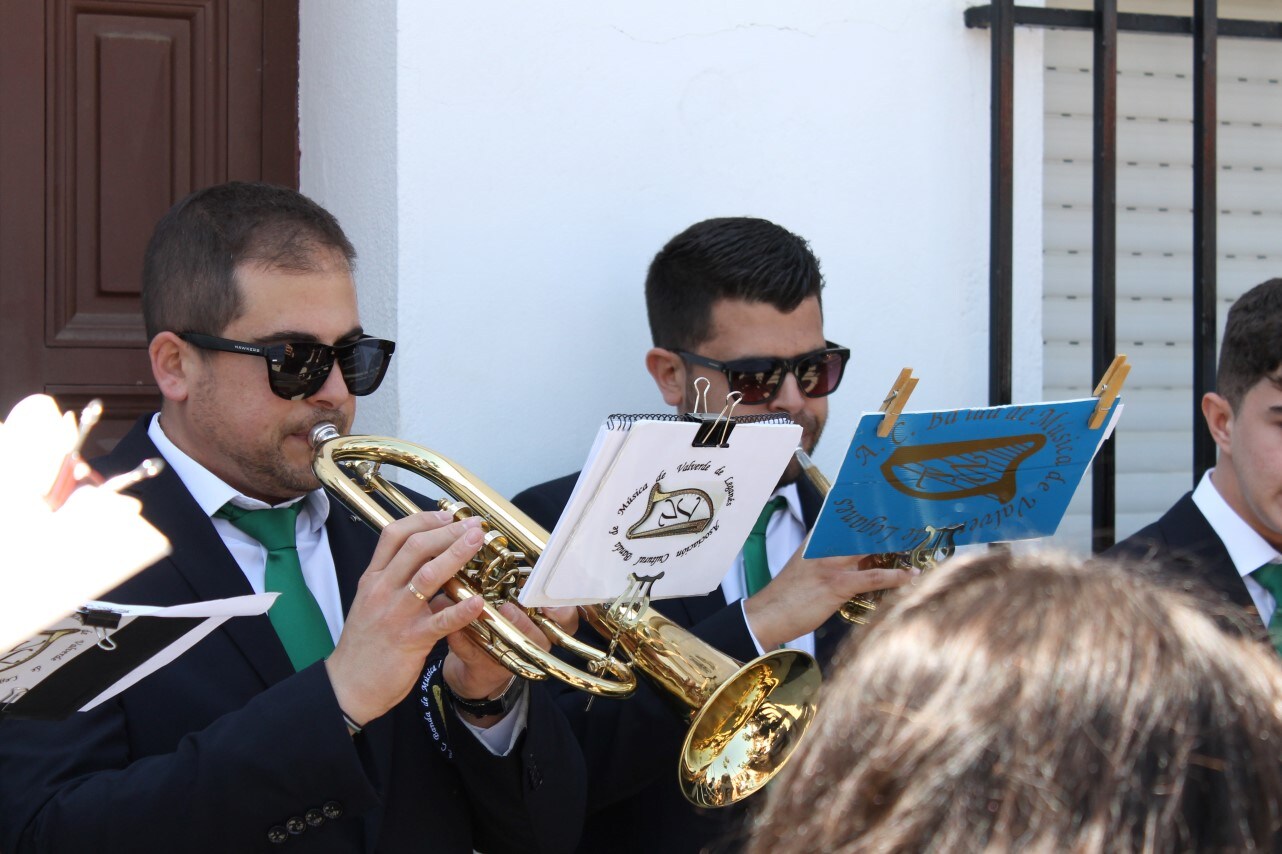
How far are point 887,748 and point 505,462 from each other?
7.50ft

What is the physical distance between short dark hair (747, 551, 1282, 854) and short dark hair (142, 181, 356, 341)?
1656mm

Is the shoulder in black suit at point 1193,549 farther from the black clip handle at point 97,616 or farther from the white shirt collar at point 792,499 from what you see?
the black clip handle at point 97,616

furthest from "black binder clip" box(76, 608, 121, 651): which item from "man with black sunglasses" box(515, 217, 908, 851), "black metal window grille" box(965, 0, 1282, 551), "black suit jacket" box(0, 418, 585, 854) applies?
"black metal window grille" box(965, 0, 1282, 551)

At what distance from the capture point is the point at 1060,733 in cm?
89

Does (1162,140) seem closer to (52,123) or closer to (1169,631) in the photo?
(52,123)

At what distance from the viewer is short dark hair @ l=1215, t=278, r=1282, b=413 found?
283 cm

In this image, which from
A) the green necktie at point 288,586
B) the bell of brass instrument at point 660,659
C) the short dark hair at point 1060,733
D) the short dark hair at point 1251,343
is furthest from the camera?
the short dark hair at point 1251,343

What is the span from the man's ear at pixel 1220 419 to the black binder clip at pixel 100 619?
84.2 inches

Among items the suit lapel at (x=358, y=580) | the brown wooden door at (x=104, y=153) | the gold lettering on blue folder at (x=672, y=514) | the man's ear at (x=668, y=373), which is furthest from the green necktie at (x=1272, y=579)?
the brown wooden door at (x=104, y=153)

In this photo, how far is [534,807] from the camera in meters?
2.22

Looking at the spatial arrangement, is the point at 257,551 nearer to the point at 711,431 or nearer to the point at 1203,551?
the point at 711,431

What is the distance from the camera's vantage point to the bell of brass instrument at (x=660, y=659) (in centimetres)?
212

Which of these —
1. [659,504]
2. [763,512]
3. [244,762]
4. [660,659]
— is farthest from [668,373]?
[244,762]

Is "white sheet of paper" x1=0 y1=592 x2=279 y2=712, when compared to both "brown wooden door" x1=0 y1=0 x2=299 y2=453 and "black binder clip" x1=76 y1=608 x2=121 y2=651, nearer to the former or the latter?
"black binder clip" x1=76 y1=608 x2=121 y2=651
